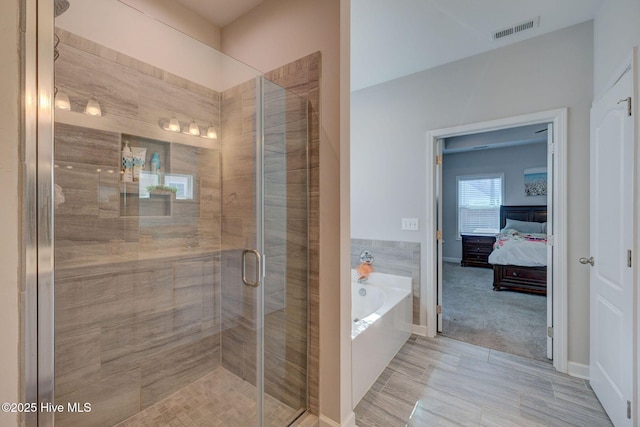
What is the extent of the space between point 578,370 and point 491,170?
5377 millimetres

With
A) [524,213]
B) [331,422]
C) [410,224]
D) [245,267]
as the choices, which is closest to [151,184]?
[245,267]

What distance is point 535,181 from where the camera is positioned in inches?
233

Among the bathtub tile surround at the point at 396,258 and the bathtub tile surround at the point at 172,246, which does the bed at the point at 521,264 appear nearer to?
the bathtub tile surround at the point at 396,258

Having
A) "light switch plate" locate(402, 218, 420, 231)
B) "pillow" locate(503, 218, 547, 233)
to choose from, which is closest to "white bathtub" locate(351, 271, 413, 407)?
"light switch plate" locate(402, 218, 420, 231)

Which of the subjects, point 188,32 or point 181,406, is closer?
point 181,406

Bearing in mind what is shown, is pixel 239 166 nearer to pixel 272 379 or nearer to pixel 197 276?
pixel 197 276

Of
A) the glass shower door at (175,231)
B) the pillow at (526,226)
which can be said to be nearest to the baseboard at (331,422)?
the glass shower door at (175,231)

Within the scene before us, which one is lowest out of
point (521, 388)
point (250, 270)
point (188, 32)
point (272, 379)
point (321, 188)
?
point (521, 388)

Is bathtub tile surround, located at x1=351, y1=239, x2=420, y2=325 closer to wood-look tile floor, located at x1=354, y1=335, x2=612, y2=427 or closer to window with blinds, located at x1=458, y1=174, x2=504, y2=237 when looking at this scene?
wood-look tile floor, located at x1=354, y1=335, x2=612, y2=427

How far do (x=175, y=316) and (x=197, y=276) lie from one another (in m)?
0.30

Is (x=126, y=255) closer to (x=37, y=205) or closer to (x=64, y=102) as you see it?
(x=64, y=102)

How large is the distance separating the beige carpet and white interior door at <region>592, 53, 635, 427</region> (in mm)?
722

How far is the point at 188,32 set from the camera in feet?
6.70

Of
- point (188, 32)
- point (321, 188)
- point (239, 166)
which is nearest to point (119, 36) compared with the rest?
point (188, 32)
